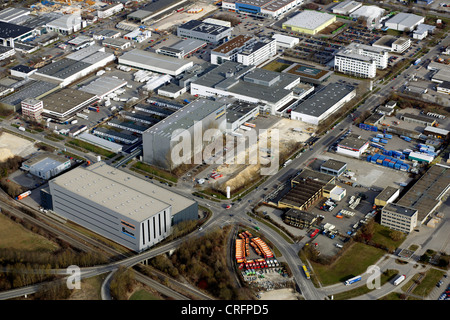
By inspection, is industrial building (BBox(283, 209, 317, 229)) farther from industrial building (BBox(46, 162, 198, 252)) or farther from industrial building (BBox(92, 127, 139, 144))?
industrial building (BBox(92, 127, 139, 144))

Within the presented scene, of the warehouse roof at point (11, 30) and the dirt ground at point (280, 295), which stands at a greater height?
the warehouse roof at point (11, 30)

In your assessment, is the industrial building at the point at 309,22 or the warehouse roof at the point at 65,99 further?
the industrial building at the point at 309,22

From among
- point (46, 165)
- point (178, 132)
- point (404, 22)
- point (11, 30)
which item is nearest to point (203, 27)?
point (11, 30)

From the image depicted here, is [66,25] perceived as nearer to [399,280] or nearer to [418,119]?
[418,119]

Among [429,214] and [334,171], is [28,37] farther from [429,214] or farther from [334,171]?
[429,214]

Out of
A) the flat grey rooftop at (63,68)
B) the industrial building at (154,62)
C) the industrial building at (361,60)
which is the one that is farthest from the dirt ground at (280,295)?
the flat grey rooftop at (63,68)

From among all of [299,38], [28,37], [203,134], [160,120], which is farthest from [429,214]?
[28,37]

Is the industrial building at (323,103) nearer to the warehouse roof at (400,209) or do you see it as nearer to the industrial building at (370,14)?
the warehouse roof at (400,209)
